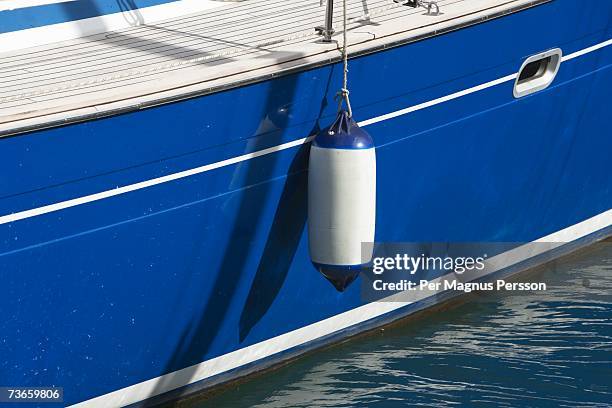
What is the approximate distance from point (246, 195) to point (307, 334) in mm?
987

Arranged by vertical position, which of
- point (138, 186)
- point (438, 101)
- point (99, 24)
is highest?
point (99, 24)

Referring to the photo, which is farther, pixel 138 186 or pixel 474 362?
pixel 474 362

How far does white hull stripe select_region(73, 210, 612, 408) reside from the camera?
18.2 feet

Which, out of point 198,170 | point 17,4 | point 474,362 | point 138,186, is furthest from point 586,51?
point 17,4

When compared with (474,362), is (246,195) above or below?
above

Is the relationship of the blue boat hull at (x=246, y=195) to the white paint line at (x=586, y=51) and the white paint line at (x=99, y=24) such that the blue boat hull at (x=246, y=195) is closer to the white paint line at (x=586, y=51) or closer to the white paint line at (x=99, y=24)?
the white paint line at (x=586, y=51)

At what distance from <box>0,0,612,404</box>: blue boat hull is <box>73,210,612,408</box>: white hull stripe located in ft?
0.10

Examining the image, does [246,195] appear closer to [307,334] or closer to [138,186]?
[138,186]

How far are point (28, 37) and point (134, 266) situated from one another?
1394mm

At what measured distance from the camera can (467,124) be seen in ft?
20.5

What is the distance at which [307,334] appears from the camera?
6137 millimetres

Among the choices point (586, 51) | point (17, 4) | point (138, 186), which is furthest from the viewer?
point (586, 51)

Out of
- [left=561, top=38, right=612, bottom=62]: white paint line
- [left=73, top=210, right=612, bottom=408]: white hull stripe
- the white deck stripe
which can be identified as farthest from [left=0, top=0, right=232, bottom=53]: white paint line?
[left=561, top=38, right=612, bottom=62]: white paint line

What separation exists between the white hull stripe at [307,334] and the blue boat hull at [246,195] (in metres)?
0.03
